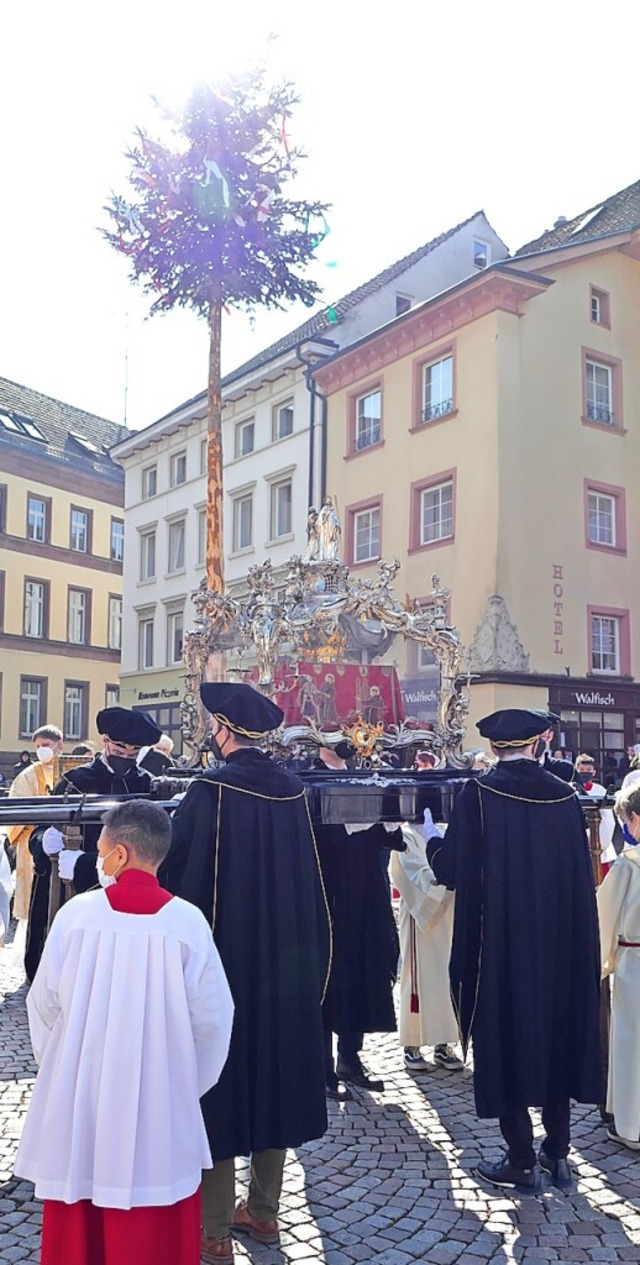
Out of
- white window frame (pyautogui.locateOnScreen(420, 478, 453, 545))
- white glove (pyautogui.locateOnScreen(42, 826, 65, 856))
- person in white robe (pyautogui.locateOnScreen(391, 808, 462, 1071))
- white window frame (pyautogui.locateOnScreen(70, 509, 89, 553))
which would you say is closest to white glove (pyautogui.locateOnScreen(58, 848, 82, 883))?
white glove (pyautogui.locateOnScreen(42, 826, 65, 856))

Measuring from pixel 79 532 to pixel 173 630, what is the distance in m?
10.2

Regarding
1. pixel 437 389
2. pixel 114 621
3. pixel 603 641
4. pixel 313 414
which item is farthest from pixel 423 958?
pixel 114 621

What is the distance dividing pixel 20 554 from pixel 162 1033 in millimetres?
37000

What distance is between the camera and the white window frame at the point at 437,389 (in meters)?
24.0

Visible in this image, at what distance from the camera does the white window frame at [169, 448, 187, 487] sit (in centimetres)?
3281

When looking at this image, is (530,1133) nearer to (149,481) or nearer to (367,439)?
(367,439)

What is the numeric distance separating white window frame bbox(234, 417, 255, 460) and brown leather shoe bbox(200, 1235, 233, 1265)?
27235 millimetres

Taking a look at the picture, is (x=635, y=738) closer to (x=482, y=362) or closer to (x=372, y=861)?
(x=482, y=362)

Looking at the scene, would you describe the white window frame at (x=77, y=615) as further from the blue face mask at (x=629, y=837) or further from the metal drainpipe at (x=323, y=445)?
the blue face mask at (x=629, y=837)

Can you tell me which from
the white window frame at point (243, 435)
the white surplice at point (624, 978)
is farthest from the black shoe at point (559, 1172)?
the white window frame at point (243, 435)

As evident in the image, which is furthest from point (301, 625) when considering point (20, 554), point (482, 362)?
point (20, 554)

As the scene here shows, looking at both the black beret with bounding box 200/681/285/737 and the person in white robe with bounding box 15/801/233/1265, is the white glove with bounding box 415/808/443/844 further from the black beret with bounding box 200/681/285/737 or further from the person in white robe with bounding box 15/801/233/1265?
the person in white robe with bounding box 15/801/233/1265

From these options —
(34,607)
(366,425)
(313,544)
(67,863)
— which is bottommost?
(67,863)

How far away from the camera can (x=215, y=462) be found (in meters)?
16.7
